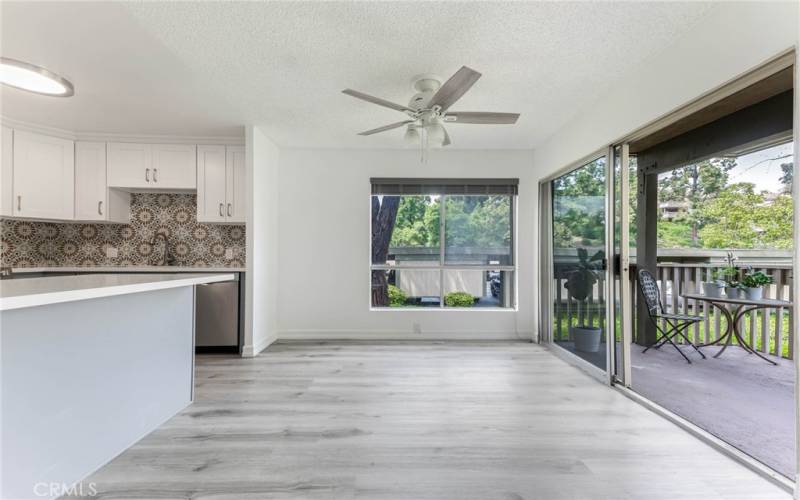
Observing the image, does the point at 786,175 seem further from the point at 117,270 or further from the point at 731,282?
the point at 117,270

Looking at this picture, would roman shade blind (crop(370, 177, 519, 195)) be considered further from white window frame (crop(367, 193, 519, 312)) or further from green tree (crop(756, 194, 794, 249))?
green tree (crop(756, 194, 794, 249))

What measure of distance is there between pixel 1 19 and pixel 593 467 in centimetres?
409

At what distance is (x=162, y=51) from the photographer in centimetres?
229

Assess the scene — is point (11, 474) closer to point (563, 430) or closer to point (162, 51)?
point (162, 51)

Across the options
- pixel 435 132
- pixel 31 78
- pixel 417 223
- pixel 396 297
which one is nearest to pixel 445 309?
pixel 396 297

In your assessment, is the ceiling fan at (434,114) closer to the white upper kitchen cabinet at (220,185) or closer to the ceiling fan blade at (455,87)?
the ceiling fan blade at (455,87)

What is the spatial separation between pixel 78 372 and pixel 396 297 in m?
3.15

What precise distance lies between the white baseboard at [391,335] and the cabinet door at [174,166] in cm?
212

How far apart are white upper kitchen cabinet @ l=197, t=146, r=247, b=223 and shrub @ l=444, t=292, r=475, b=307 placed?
268 cm

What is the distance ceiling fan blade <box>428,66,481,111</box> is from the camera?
6.24 feet

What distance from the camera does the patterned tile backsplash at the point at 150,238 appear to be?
4109 mm

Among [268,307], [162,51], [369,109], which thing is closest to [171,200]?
[268,307]

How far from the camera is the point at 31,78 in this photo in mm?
1974

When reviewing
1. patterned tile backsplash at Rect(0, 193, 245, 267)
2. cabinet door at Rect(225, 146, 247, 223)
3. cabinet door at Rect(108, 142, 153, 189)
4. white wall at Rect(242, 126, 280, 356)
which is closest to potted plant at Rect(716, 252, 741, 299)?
white wall at Rect(242, 126, 280, 356)
